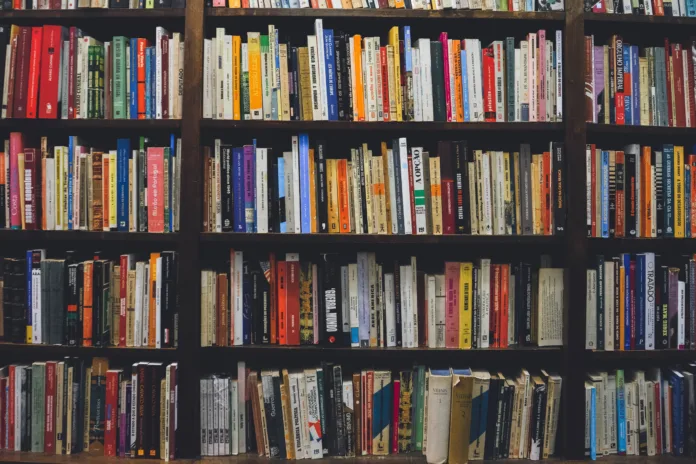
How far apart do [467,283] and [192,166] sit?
0.95 meters

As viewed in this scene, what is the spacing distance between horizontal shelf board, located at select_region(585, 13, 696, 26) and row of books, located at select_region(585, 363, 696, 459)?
113cm

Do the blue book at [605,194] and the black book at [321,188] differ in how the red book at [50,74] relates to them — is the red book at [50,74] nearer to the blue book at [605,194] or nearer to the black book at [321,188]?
the black book at [321,188]

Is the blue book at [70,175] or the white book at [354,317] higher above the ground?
the blue book at [70,175]

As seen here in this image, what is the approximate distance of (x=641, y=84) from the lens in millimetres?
1585

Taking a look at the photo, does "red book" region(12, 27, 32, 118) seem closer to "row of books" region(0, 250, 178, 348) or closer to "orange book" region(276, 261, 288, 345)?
"row of books" region(0, 250, 178, 348)

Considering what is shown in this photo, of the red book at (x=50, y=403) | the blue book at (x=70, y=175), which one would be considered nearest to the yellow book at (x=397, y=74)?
the blue book at (x=70, y=175)

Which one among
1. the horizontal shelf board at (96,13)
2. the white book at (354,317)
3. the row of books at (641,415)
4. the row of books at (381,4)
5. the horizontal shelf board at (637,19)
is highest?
the row of books at (381,4)

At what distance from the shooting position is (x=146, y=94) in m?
1.57

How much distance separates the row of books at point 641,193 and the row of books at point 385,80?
26 cm

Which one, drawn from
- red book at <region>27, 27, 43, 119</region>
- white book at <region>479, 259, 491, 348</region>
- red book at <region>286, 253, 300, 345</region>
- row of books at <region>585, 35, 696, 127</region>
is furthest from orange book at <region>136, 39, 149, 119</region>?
row of books at <region>585, 35, 696, 127</region>

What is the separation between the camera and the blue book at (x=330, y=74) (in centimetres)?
155

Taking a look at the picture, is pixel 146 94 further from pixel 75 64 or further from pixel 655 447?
pixel 655 447

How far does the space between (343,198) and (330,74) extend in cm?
39

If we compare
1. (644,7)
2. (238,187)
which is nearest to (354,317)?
(238,187)
